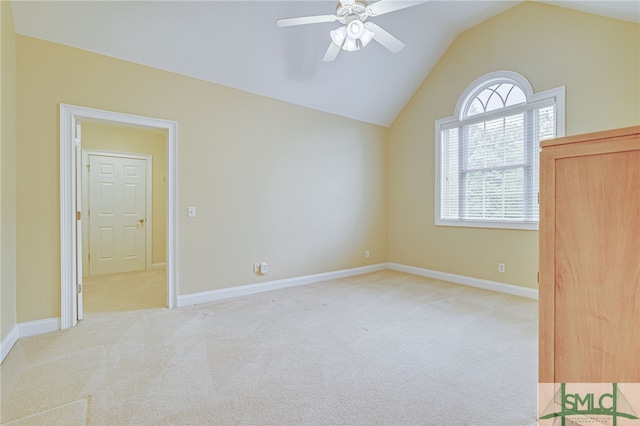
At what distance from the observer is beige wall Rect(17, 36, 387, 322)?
2664 mm

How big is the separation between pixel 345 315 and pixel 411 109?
3.67 meters

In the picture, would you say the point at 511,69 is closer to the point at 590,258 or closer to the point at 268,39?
the point at 268,39

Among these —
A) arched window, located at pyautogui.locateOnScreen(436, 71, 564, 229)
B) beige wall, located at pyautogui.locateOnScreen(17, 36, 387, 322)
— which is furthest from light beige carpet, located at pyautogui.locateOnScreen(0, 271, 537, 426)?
arched window, located at pyautogui.locateOnScreen(436, 71, 564, 229)

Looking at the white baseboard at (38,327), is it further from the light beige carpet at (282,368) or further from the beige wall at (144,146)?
the beige wall at (144,146)

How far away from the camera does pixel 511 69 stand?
12.6ft

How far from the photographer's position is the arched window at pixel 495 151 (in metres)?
3.68

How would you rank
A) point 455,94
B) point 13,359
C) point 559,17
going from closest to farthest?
point 13,359 → point 559,17 → point 455,94

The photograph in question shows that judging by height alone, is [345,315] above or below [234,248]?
below

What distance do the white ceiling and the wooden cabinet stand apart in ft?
9.01

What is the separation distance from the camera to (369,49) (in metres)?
3.96

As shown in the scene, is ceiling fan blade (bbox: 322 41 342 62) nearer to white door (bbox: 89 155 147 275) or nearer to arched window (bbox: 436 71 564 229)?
arched window (bbox: 436 71 564 229)

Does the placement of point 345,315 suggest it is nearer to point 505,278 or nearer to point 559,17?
point 505,278

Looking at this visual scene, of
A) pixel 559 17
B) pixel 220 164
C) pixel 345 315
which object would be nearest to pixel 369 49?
pixel 559 17

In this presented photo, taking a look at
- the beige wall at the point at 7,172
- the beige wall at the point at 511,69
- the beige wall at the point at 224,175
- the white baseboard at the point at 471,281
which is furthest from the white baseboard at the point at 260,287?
the beige wall at the point at 7,172
